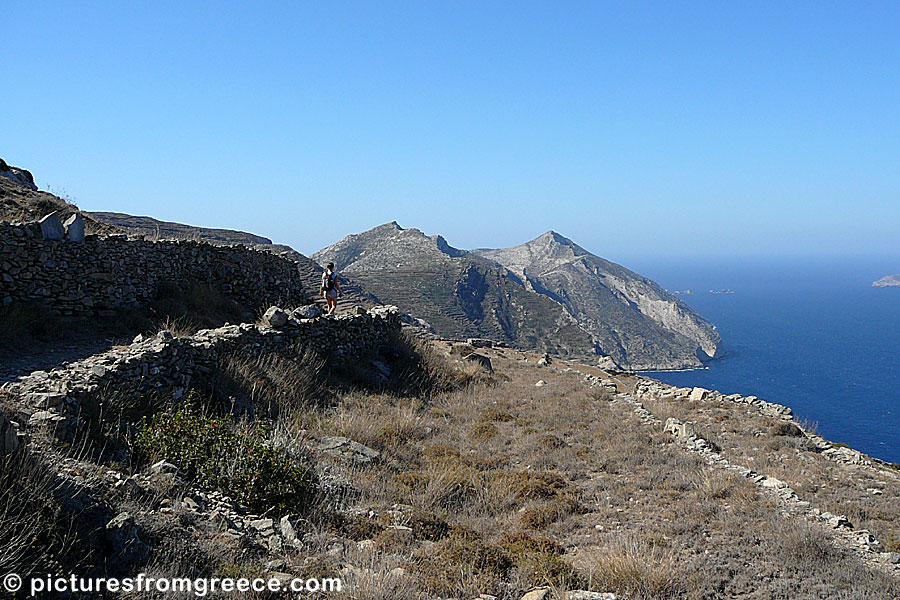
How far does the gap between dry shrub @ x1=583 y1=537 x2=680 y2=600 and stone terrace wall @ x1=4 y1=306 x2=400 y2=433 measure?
609 centimetres

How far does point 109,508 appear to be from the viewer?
4.60 meters

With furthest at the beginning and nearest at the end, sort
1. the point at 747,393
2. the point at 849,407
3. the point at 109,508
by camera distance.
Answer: the point at 747,393 < the point at 849,407 < the point at 109,508

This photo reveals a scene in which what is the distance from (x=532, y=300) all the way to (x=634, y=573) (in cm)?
9152

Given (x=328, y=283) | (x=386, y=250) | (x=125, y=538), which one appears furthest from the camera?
(x=386, y=250)

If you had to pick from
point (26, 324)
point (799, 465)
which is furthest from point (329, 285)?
point (799, 465)

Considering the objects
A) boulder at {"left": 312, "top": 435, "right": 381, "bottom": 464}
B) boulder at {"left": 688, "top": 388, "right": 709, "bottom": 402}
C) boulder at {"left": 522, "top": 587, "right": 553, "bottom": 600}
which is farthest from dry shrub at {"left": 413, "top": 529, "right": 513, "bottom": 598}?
boulder at {"left": 688, "top": 388, "right": 709, "bottom": 402}

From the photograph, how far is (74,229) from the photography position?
12000mm

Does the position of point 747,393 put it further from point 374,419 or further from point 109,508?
point 109,508

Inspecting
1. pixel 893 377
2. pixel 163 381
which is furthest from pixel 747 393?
pixel 163 381

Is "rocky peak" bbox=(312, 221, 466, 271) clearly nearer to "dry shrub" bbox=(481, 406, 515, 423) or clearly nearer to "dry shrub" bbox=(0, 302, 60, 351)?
"dry shrub" bbox=(481, 406, 515, 423)

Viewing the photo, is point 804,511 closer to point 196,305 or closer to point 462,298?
point 196,305

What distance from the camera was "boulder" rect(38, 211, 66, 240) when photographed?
37.9 feet

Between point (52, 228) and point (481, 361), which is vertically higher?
point (52, 228)

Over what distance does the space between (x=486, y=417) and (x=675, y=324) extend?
469 feet
